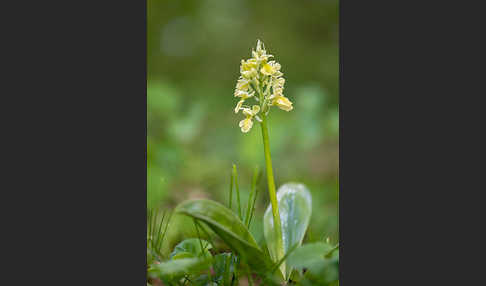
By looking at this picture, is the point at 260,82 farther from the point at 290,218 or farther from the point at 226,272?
the point at 226,272

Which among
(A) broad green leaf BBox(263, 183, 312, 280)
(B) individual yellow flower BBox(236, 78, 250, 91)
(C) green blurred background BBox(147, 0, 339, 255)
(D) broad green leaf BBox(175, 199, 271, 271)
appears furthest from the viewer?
(C) green blurred background BBox(147, 0, 339, 255)

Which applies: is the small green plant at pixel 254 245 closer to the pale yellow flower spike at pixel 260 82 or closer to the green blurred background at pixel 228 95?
the pale yellow flower spike at pixel 260 82

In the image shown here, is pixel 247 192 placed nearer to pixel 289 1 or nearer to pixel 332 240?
pixel 332 240

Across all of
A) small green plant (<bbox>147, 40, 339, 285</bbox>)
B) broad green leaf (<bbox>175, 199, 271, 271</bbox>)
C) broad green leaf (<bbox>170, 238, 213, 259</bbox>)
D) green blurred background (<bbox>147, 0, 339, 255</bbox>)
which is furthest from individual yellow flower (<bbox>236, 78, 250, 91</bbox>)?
green blurred background (<bbox>147, 0, 339, 255</bbox>)

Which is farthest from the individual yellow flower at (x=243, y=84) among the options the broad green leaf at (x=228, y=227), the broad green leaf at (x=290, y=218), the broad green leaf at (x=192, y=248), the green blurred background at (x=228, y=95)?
the green blurred background at (x=228, y=95)

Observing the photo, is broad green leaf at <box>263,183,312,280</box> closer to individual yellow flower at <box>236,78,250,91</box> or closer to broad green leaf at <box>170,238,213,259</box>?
broad green leaf at <box>170,238,213,259</box>
